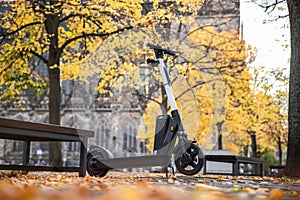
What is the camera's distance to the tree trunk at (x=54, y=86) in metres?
10.8

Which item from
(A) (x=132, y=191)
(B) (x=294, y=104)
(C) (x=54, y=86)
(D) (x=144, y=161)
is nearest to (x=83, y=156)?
(D) (x=144, y=161)

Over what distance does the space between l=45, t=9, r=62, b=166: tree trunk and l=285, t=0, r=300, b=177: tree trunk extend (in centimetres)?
612

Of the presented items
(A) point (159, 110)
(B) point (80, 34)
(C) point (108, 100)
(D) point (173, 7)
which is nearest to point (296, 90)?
(C) point (108, 100)

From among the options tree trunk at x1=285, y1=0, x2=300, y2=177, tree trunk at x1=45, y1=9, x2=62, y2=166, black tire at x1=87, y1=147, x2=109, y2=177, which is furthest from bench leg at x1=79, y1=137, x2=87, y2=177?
tree trunk at x1=45, y1=9, x2=62, y2=166

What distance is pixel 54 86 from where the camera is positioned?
11.2m

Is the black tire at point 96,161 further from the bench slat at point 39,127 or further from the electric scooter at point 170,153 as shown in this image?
the bench slat at point 39,127

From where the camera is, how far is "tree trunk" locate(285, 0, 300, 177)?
633 centimetres

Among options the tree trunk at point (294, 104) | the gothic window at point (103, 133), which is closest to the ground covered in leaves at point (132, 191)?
the tree trunk at point (294, 104)

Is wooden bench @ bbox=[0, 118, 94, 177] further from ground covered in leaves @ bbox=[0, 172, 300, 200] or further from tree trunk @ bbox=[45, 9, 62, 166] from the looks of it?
tree trunk @ bbox=[45, 9, 62, 166]

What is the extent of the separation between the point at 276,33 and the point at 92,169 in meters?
→ 9.25

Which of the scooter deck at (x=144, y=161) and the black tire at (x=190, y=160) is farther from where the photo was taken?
the black tire at (x=190, y=160)

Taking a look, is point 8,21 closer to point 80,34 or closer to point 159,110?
point 80,34

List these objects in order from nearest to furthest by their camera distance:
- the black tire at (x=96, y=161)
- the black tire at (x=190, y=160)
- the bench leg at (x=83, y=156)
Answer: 1. the bench leg at (x=83, y=156)
2. the black tire at (x=190, y=160)
3. the black tire at (x=96, y=161)

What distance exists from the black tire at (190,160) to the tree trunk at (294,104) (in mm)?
1527
